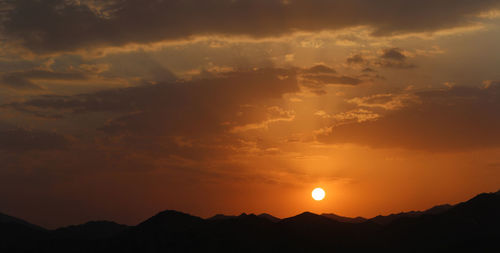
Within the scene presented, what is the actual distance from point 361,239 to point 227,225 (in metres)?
43.3

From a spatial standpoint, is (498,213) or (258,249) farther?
(498,213)

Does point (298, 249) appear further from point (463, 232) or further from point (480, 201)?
point (480, 201)

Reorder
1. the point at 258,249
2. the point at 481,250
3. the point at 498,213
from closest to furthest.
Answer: the point at 481,250 < the point at 258,249 < the point at 498,213

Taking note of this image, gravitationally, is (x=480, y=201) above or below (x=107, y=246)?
above

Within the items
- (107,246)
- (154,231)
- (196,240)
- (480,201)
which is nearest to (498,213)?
(480,201)

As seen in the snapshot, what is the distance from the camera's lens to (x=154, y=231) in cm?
17825

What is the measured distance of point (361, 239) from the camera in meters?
180

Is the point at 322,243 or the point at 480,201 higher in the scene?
the point at 480,201

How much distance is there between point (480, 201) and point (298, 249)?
204 feet

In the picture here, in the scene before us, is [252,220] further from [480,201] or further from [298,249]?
[480,201]

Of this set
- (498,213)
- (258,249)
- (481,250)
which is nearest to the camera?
(481,250)

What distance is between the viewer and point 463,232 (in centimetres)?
16662

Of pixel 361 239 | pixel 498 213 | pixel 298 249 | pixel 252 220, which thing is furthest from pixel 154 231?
pixel 498 213

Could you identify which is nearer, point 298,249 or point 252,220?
point 298,249
